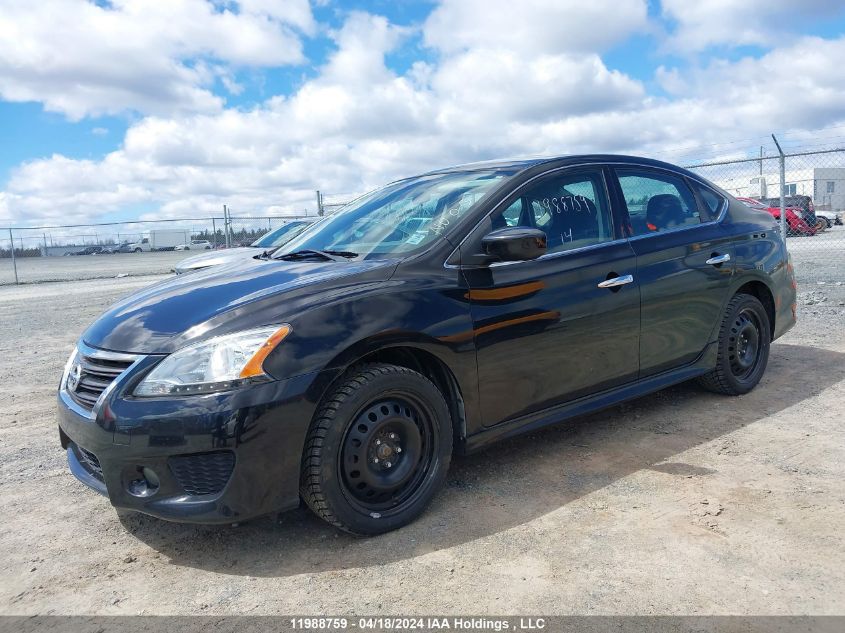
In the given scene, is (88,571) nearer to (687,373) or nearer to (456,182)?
(456,182)

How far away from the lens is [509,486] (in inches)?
135

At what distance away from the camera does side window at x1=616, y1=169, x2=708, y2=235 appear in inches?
163

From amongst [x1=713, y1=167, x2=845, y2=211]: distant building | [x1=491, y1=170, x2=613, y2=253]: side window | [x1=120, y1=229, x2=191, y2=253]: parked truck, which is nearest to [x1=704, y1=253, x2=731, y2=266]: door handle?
[x1=491, y1=170, x2=613, y2=253]: side window

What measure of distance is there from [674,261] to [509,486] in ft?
5.85

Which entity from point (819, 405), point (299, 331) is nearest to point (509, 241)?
point (299, 331)

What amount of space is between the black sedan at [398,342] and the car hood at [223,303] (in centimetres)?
1

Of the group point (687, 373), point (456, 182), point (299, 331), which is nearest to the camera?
point (299, 331)

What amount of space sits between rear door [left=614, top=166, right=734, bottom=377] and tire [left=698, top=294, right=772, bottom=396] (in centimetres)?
18

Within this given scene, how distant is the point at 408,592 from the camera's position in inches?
99.0

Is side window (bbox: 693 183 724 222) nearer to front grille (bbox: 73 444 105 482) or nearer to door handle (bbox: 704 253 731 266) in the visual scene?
door handle (bbox: 704 253 731 266)

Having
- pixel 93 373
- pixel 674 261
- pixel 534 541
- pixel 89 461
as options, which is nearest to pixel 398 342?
pixel 534 541

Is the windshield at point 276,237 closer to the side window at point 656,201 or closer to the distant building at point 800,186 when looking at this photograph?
the side window at point 656,201

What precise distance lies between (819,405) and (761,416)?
498 millimetres

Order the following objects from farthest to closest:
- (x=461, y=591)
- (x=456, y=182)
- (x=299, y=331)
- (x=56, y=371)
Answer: (x=56, y=371)
(x=456, y=182)
(x=299, y=331)
(x=461, y=591)
